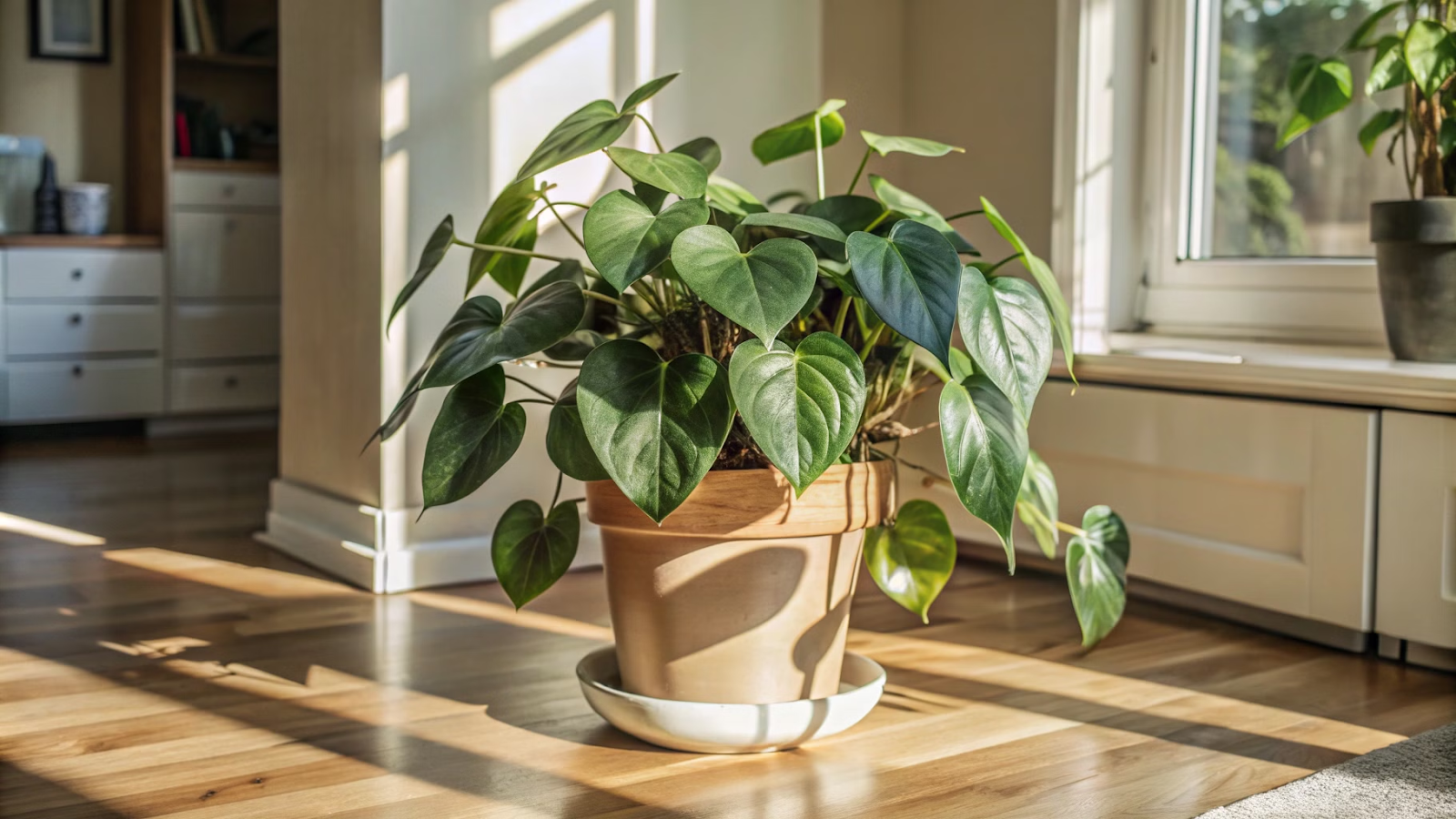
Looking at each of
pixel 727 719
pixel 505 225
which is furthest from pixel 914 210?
pixel 727 719

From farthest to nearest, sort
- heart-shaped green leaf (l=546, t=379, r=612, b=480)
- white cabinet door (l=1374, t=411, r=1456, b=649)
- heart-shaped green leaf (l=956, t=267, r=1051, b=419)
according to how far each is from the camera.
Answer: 1. white cabinet door (l=1374, t=411, r=1456, b=649)
2. heart-shaped green leaf (l=546, t=379, r=612, b=480)
3. heart-shaped green leaf (l=956, t=267, r=1051, b=419)

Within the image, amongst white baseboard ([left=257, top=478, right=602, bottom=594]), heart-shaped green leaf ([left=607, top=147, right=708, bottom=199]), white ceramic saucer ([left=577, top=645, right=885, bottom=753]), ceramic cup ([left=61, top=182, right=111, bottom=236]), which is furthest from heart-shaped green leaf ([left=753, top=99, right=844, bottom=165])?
ceramic cup ([left=61, top=182, right=111, bottom=236])

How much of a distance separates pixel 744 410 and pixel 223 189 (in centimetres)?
385

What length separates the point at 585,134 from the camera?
1.30m

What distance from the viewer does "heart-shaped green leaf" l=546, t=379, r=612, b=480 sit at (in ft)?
4.24

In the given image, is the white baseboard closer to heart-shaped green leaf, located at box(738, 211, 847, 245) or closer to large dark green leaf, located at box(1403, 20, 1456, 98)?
heart-shaped green leaf, located at box(738, 211, 847, 245)

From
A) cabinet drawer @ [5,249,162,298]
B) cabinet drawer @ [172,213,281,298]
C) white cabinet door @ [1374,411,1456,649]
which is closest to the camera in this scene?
white cabinet door @ [1374,411,1456,649]

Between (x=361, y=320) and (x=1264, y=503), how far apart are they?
1483mm

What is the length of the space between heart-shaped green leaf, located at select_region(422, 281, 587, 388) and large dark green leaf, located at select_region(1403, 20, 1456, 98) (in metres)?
1.20

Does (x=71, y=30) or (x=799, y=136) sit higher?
(x=71, y=30)

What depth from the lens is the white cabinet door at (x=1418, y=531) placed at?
171 centimetres

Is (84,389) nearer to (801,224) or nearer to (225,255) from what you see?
(225,255)

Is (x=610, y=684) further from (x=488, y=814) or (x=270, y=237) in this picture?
(x=270, y=237)

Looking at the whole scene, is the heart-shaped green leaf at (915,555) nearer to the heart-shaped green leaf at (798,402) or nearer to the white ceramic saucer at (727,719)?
the white ceramic saucer at (727,719)
